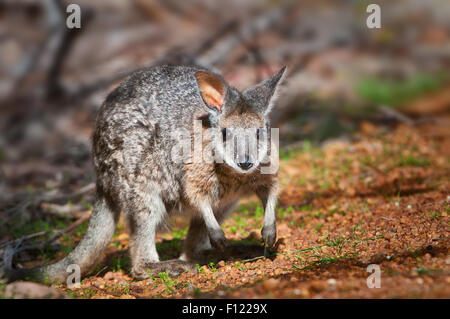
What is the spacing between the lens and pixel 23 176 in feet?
26.4

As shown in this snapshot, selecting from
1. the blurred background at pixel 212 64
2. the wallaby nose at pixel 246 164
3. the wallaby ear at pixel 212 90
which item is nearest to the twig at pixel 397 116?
the blurred background at pixel 212 64

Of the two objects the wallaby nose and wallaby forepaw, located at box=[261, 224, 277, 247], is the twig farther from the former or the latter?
the wallaby nose

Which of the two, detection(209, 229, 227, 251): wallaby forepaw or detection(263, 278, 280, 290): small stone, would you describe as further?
detection(209, 229, 227, 251): wallaby forepaw

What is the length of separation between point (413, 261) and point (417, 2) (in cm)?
1309

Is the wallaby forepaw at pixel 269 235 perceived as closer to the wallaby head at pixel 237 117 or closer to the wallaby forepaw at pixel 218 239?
the wallaby forepaw at pixel 218 239

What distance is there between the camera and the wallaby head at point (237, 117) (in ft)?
13.8

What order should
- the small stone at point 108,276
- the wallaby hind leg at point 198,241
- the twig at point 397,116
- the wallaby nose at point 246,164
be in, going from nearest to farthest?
the wallaby nose at point 246,164
the small stone at point 108,276
the wallaby hind leg at point 198,241
the twig at point 397,116

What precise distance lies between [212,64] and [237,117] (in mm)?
5027

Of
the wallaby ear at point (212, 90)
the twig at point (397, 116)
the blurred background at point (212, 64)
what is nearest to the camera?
the wallaby ear at point (212, 90)

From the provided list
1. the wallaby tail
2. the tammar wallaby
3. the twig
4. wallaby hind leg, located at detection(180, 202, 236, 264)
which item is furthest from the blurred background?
wallaby hind leg, located at detection(180, 202, 236, 264)

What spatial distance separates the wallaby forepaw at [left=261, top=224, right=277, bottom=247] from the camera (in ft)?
14.3

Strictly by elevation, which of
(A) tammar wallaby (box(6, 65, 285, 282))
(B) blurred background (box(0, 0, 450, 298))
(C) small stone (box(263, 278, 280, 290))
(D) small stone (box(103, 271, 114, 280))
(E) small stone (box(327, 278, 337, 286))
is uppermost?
(B) blurred background (box(0, 0, 450, 298))

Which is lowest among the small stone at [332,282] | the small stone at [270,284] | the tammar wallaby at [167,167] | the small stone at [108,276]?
the small stone at [108,276]

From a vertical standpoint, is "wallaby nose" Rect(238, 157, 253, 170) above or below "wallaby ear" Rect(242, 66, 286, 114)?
below
